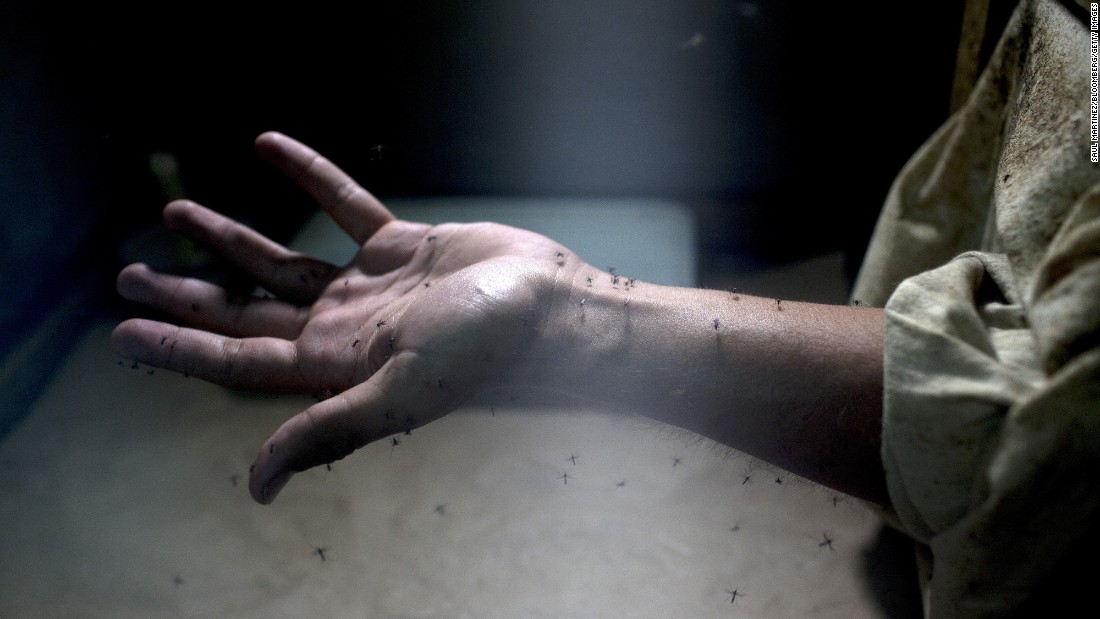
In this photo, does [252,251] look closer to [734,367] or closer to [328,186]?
[328,186]

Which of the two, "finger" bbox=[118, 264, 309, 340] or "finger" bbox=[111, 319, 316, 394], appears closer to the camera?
"finger" bbox=[111, 319, 316, 394]

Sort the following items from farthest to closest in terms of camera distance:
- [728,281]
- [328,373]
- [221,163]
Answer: [728,281]
[221,163]
[328,373]

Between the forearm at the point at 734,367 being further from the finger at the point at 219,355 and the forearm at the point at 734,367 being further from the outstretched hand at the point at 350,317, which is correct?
the finger at the point at 219,355

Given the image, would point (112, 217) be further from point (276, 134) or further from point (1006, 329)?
point (1006, 329)

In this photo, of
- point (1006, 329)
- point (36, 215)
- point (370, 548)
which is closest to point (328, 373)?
point (370, 548)

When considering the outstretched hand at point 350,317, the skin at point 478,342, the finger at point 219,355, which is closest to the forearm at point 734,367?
the skin at point 478,342

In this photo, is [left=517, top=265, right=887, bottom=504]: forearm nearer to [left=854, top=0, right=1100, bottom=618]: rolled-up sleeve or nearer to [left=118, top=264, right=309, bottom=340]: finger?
[left=854, top=0, right=1100, bottom=618]: rolled-up sleeve

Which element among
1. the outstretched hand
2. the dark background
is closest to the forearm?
the outstretched hand
